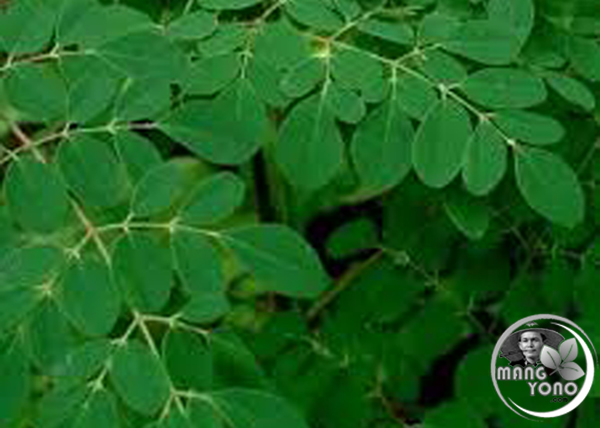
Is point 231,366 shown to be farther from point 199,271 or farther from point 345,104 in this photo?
point 345,104

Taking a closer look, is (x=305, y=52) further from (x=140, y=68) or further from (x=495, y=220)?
(x=495, y=220)

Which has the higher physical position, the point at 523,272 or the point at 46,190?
the point at 46,190

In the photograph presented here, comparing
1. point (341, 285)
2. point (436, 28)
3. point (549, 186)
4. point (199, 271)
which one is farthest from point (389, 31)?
point (341, 285)

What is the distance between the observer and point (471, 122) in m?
1.30

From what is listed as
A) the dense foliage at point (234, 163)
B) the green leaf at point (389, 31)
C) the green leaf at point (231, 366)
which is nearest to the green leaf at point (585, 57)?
the dense foliage at point (234, 163)

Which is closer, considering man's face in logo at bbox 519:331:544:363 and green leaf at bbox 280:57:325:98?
green leaf at bbox 280:57:325:98

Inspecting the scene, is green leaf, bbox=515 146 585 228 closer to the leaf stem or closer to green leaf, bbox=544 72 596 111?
green leaf, bbox=544 72 596 111

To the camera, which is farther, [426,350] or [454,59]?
[426,350]

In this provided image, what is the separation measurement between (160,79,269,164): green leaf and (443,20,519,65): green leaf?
247 mm

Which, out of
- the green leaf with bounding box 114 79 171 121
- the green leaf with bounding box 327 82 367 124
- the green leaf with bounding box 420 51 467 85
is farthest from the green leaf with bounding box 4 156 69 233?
the green leaf with bounding box 420 51 467 85

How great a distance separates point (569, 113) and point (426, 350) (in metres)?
0.41

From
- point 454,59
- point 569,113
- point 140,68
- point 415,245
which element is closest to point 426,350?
point 415,245

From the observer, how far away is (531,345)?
4.93 ft

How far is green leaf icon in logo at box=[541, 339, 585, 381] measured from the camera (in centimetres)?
143
